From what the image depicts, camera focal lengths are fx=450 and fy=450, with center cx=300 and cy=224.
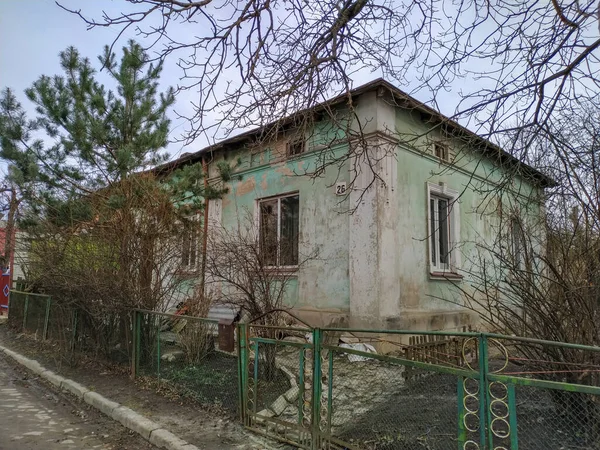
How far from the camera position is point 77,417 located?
559cm

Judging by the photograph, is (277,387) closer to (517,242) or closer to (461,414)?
(461,414)

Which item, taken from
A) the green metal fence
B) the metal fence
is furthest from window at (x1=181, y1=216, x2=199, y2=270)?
the green metal fence

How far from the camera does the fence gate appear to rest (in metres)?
4.26

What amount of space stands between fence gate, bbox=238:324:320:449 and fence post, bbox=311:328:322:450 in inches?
0.5

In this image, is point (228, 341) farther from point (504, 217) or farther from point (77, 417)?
point (504, 217)

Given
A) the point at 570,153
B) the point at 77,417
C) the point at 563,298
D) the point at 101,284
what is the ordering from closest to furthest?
the point at 563,298 → the point at 570,153 → the point at 77,417 → the point at 101,284

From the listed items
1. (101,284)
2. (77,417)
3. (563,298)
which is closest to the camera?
(563,298)

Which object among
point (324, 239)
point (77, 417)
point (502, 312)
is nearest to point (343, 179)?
point (324, 239)

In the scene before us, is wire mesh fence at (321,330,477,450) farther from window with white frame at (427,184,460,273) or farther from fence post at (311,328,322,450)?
window with white frame at (427,184,460,273)

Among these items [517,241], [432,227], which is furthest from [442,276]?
[517,241]

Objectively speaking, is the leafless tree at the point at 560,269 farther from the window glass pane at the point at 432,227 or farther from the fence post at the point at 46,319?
the fence post at the point at 46,319

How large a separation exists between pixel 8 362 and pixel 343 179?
→ 7.71 meters

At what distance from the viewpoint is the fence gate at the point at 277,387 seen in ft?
14.0

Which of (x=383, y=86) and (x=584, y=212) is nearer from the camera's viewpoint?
(x=584, y=212)
